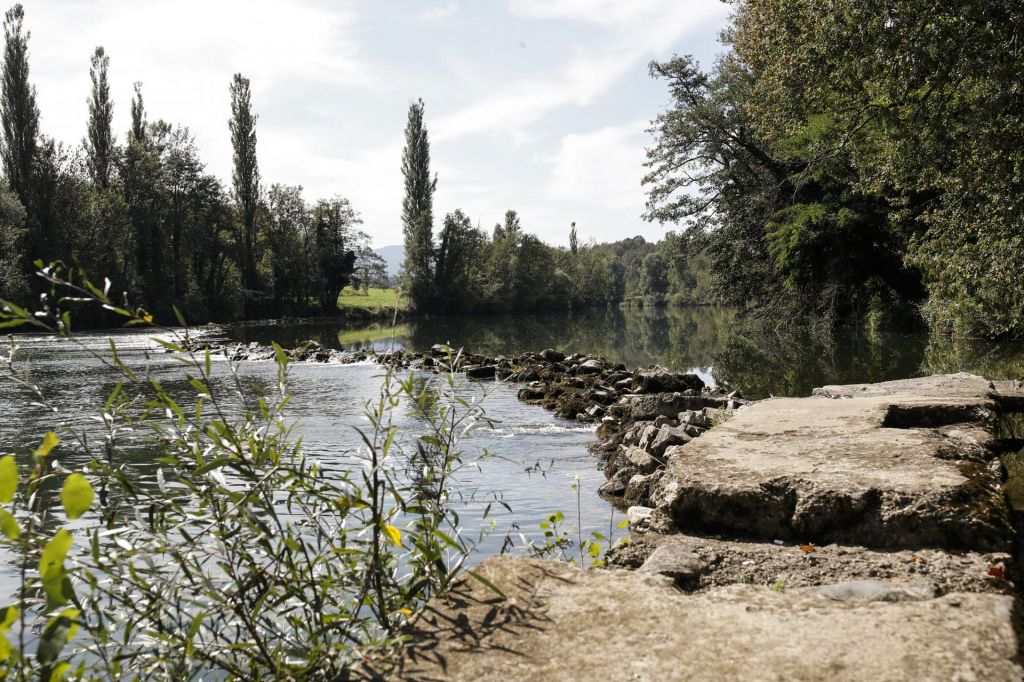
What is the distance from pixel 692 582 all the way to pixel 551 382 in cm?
1546

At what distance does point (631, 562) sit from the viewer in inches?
145

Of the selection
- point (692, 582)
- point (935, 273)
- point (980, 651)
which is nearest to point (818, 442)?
point (692, 582)

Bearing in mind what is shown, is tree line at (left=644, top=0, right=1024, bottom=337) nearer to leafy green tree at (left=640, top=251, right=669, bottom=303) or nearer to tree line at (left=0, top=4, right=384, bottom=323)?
tree line at (left=0, top=4, right=384, bottom=323)

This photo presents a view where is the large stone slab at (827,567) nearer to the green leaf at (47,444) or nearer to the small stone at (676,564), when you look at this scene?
the small stone at (676,564)

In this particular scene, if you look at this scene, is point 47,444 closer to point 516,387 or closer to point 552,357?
point 516,387

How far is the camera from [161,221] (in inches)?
2073

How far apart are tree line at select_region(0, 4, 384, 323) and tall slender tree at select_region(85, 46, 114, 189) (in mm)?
67

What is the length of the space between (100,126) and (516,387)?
45.5m

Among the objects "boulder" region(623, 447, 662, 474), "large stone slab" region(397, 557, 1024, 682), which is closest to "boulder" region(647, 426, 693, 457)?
"boulder" region(623, 447, 662, 474)

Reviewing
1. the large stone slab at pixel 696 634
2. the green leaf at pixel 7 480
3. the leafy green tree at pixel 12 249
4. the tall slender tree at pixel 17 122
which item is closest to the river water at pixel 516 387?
the large stone slab at pixel 696 634

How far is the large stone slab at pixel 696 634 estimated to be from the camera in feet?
6.56

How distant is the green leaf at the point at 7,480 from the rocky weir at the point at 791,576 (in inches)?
43.1

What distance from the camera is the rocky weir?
206 cm

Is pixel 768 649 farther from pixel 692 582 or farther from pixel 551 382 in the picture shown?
pixel 551 382
